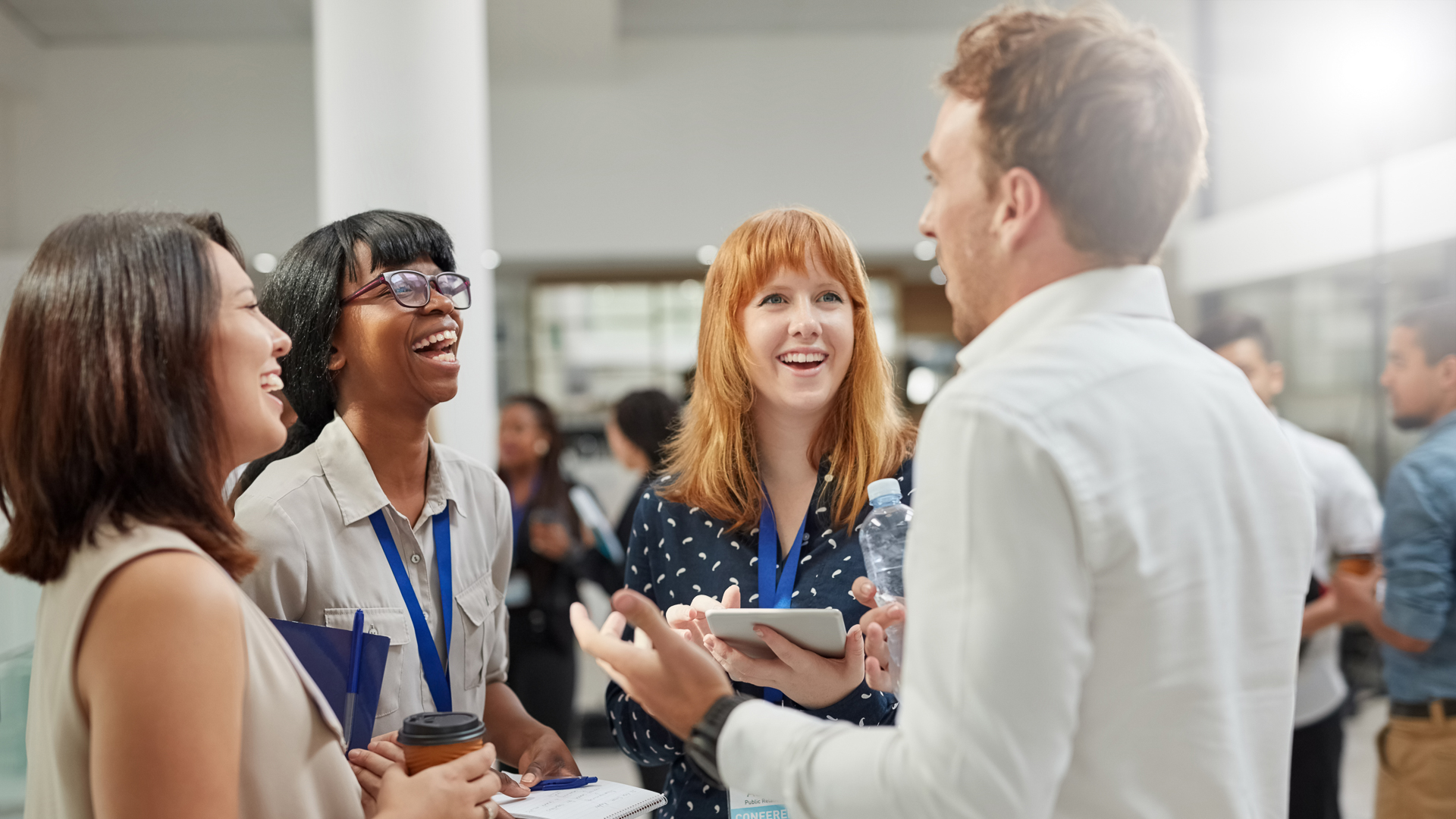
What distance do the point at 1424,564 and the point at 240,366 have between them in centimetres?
325

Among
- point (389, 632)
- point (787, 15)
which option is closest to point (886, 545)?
point (389, 632)

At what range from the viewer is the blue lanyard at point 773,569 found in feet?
6.24

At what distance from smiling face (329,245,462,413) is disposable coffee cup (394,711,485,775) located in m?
0.70

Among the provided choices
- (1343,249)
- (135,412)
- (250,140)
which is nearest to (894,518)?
(135,412)

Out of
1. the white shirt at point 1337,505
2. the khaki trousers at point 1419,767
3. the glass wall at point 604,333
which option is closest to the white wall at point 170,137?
the glass wall at point 604,333

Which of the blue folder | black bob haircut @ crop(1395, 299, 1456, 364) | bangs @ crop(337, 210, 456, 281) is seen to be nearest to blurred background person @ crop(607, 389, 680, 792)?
bangs @ crop(337, 210, 456, 281)

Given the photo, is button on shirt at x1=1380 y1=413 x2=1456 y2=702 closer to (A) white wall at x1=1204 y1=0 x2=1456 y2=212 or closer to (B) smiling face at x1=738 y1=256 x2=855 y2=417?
(B) smiling face at x1=738 y1=256 x2=855 y2=417

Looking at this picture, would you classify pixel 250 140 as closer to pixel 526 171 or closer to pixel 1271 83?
pixel 526 171

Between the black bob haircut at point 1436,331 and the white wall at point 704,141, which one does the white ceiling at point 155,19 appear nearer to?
the white wall at point 704,141

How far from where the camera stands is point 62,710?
3.49ft

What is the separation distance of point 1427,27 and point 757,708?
5.69 meters

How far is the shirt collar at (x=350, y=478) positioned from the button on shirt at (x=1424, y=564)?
2.83 meters

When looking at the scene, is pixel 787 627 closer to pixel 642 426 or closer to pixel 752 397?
pixel 752 397

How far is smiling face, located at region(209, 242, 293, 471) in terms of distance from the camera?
1.23 meters
